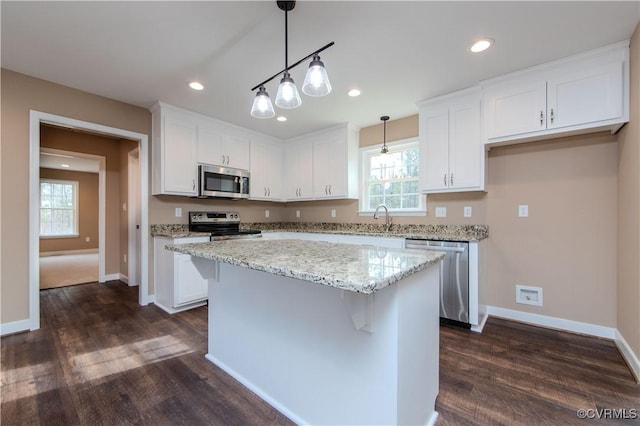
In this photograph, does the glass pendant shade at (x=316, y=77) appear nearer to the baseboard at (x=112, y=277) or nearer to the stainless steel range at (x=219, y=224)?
the stainless steel range at (x=219, y=224)

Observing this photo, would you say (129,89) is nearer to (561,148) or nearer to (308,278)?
(308,278)

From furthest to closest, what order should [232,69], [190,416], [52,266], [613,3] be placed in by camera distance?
[52,266]
[232,69]
[613,3]
[190,416]

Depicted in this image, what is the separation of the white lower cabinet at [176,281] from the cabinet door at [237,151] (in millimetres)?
1269

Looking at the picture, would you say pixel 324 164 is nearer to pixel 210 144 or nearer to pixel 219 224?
pixel 210 144

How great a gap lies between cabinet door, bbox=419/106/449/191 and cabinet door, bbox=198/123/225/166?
2.68 meters

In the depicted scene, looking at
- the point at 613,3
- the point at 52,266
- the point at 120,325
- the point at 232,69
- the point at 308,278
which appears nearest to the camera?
the point at 308,278

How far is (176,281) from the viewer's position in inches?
121

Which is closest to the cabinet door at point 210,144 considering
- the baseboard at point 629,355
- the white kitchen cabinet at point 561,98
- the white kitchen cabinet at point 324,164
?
the white kitchen cabinet at point 324,164

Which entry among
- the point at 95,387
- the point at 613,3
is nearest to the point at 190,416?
the point at 95,387

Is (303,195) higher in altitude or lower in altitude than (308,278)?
higher

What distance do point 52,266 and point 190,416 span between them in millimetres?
6552

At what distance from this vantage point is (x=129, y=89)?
9.49 feet

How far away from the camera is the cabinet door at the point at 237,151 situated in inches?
155

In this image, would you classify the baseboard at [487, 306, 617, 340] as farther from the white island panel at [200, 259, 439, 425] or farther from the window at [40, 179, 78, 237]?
the window at [40, 179, 78, 237]
